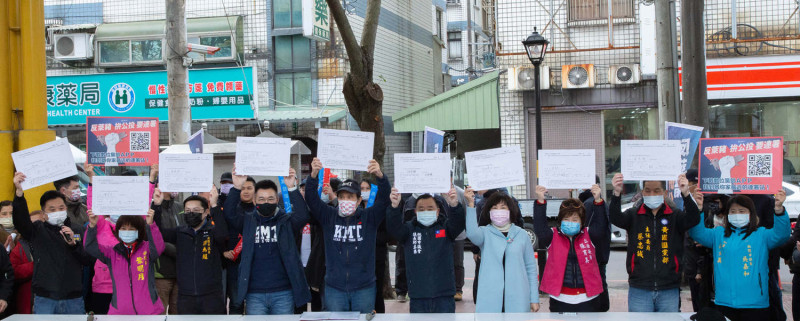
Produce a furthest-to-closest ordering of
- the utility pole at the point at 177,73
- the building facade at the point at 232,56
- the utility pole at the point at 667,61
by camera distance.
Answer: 1. the building facade at the point at 232,56
2. the utility pole at the point at 177,73
3. the utility pole at the point at 667,61

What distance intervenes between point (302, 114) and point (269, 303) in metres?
13.9

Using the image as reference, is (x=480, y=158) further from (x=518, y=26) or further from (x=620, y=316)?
(x=518, y=26)

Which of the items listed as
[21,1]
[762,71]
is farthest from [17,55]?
[762,71]

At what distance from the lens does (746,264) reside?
259 inches

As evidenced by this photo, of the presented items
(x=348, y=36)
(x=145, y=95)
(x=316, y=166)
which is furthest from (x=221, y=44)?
(x=316, y=166)

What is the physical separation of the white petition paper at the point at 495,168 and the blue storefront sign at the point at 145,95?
1338 centimetres

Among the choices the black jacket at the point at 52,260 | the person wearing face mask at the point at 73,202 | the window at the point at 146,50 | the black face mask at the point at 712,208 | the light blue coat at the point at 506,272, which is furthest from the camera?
the window at the point at 146,50

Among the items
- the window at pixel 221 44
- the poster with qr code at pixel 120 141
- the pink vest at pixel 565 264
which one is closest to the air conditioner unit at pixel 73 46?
the window at pixel 221 44

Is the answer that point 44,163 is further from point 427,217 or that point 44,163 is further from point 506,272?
point 506,272

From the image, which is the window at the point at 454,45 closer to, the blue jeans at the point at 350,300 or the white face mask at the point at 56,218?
the blue jeans at the point at 350,300

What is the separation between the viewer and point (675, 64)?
10.0 meters

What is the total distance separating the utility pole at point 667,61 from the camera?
995 cm

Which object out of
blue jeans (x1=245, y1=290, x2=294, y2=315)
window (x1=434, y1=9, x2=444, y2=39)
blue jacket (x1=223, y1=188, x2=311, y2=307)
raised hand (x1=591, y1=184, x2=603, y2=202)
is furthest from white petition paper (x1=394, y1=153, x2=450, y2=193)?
window (x1=434, y1=9, x2=444, y2=39)

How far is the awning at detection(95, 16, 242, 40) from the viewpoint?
21.0 meters
